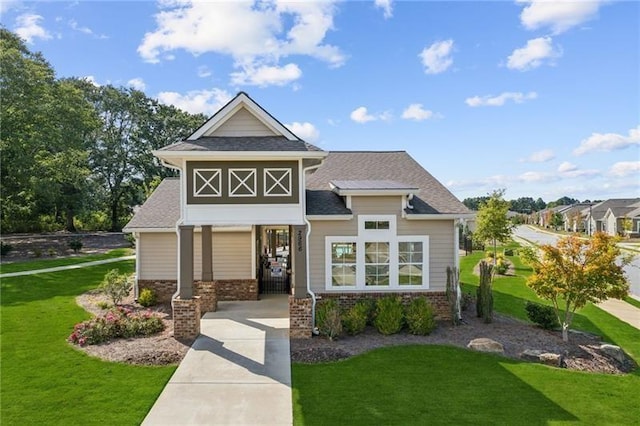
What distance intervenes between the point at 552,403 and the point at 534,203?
171638 mm

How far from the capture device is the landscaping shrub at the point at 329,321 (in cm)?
1089

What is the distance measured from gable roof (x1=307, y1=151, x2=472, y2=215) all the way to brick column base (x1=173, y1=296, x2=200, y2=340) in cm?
449

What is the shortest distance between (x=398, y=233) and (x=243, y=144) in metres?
5.65

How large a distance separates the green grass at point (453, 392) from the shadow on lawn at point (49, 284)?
1280cm

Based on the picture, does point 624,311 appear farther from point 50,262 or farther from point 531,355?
point 50,262

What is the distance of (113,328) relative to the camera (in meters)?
11.0

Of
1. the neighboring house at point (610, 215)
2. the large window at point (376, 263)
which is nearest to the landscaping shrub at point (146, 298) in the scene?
the large window at point (376, 263)

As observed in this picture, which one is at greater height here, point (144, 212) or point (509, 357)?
point (144, 212)

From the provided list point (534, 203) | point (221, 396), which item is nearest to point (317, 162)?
point (221, 396)

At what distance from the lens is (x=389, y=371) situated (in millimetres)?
8938

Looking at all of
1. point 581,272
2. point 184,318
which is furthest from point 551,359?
point 184,318

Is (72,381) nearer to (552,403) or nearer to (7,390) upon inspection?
(7,390)

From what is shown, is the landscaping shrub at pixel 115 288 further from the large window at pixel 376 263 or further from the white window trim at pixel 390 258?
the large window at pixel 376 263

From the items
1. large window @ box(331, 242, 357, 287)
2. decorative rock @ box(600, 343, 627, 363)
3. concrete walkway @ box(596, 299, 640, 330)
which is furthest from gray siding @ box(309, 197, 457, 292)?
concrete walkway @ box(596, 299, 640, 330)
